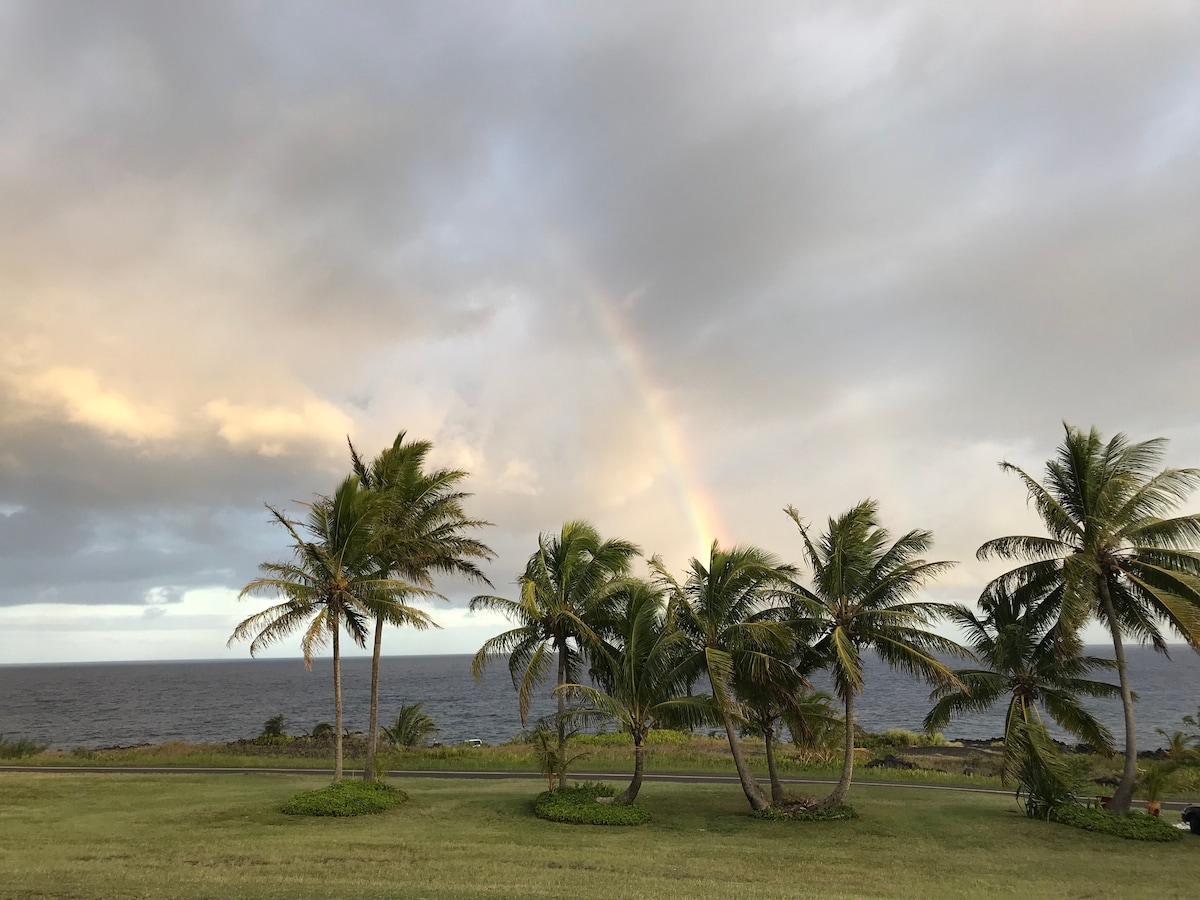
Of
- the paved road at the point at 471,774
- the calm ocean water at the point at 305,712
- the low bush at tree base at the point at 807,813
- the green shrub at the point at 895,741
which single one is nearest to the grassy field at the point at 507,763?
the paved road at the point at 471,774

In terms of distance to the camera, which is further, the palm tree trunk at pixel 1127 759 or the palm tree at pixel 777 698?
the palm tree at pixel 777 698

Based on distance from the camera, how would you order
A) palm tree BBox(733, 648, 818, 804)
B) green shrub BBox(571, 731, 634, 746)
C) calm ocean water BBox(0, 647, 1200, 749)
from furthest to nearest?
calm ocean water BBox(0, 647, 1200, 749) → green shrub BBox(571, 731, 634, 746) → palm tree BBox(733, 648, 818, 804)

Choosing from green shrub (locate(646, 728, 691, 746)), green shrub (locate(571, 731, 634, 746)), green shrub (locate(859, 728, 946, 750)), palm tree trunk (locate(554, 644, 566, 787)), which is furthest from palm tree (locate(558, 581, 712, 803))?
green shrub (locate(859, 728, 946, 750))

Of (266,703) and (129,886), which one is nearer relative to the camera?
(129,886)

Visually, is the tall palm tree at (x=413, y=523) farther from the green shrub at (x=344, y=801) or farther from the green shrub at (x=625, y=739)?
the green shrub at (x=625, y=739)

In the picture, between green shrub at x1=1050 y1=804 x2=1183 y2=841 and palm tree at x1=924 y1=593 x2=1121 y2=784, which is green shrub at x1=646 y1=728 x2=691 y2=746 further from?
Answer: green shrub at x1=1050 y1=804 x2=1183 y2=841

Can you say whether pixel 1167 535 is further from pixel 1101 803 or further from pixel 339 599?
pixel 339 599

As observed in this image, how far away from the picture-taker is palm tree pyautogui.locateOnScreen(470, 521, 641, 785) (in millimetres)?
23516

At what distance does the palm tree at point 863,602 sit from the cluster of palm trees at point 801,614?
5 centimetres

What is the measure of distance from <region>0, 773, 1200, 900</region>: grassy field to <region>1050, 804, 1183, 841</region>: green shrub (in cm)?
53

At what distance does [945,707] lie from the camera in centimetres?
2453

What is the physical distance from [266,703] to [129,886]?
127 metres

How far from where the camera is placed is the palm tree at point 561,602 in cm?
2352

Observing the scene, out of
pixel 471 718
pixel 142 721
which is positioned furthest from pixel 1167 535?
pixel 142 721
